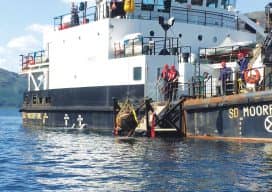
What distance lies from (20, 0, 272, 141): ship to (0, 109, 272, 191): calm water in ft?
4.07

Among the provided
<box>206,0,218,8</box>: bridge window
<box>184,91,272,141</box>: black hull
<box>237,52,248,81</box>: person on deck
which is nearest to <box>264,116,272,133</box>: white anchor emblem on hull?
<box>184,91,272,141</box>: black hull

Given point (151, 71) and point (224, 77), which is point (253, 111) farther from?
point (151, 71)

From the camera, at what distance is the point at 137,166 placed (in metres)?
13.7

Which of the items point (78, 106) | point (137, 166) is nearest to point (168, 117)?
point (78, 106)

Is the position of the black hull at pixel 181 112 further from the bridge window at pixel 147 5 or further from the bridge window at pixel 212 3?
the bridge window at pixel 212 3

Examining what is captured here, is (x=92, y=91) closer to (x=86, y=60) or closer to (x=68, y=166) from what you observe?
(x=86, y=60)

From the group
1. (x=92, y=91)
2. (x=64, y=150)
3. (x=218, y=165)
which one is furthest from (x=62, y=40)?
(x=218, y=165)

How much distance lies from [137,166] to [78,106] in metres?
12.7

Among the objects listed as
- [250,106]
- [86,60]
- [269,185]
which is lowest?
[269,185]

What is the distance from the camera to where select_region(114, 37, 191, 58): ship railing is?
77.8 ft

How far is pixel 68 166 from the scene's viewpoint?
14.0m

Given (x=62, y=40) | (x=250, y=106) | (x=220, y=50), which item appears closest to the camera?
(x=250, y=106)

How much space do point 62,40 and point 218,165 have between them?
16794 millimetres

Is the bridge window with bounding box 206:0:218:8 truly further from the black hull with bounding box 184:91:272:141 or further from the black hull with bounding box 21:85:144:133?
the black hull with bounding box 184:91:272:141
